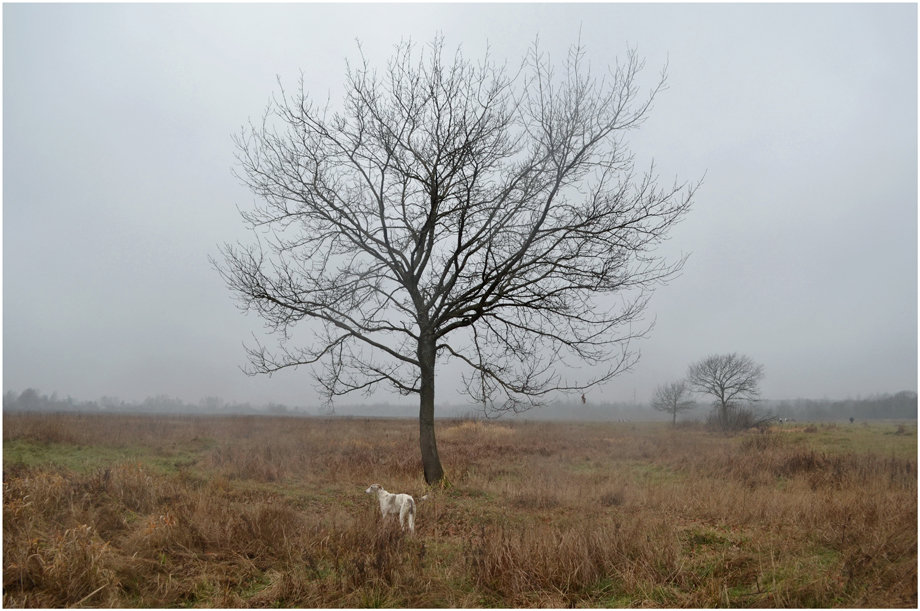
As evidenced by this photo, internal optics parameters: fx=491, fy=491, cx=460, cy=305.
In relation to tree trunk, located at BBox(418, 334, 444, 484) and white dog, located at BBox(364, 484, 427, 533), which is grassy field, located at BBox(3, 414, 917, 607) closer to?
white dog, located at BBox(364, 484, 427, 533)

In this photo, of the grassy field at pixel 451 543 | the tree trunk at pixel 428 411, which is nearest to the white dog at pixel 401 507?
the grassy field at pixel 451 543

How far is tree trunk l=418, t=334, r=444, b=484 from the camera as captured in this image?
1126cm

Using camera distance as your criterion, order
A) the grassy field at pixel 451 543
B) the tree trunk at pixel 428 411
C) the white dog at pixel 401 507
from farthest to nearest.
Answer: the tree trunk at pixel 428 411
the white dog at pixel 401 507
the grassy field at pixel 451 543

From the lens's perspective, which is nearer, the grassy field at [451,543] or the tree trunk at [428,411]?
the grassy field at [451,543]

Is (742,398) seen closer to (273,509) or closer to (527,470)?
(527,470)

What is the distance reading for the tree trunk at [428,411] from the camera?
1126 centimetres

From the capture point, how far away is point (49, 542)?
17.7 feet

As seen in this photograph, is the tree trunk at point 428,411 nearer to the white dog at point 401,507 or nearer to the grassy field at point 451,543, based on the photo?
the grassy field at point 451,543

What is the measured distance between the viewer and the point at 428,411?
1132cm

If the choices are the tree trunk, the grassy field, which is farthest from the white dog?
the tree trunk

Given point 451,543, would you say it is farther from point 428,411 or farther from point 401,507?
point 428,411

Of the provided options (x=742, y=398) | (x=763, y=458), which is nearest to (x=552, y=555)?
(x=763, y=458)

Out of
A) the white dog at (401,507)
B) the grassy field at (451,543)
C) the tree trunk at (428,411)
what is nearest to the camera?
the grassy field at (451,543)

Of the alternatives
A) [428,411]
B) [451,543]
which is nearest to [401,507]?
[451,543]
